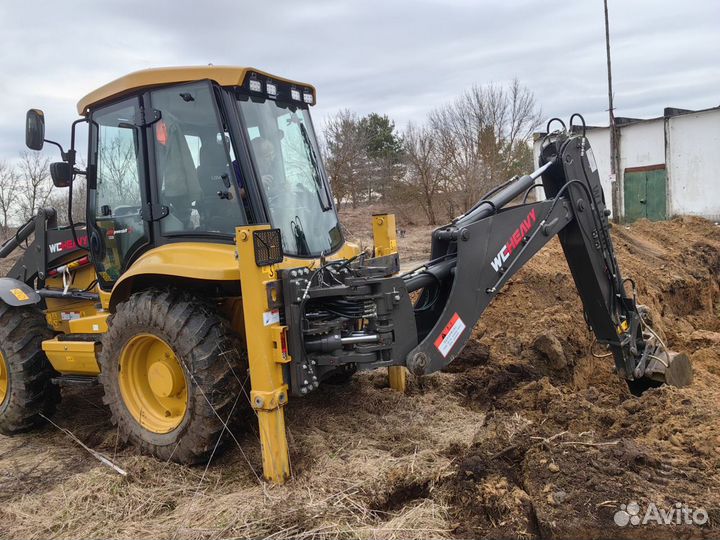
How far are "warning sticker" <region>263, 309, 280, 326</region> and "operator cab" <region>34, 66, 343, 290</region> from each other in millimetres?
610

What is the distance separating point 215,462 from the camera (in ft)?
12.9

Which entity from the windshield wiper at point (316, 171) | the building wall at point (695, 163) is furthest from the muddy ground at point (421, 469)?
the building wall at point (695, 163)

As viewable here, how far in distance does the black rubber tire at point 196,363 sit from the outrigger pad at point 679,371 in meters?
3.39

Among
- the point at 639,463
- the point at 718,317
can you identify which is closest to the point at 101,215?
the point at 639,463

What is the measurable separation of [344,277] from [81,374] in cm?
242

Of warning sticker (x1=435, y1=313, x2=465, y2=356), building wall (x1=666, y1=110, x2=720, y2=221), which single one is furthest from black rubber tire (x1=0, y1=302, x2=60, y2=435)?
building wall (x1=666, y1=110, x2=720, y2=221)

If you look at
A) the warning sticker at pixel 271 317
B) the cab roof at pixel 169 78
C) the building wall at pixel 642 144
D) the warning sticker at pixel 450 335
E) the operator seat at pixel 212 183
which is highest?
the building wall at pixel 642 144

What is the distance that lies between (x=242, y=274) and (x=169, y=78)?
1.52 meters

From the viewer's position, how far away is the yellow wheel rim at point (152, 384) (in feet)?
13.1

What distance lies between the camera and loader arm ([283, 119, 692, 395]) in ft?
11.8

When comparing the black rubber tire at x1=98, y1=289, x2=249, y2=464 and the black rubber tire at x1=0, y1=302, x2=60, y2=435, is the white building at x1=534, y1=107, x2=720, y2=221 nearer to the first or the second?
the black rubber tire at x1=0, y1=302, x2=60, y2=435

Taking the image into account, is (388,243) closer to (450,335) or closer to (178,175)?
(450,335)

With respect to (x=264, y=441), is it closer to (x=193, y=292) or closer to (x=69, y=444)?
(x=193, y=292)

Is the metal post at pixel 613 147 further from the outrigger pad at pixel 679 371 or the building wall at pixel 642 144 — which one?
the outrigger pad at pixel 679 371
